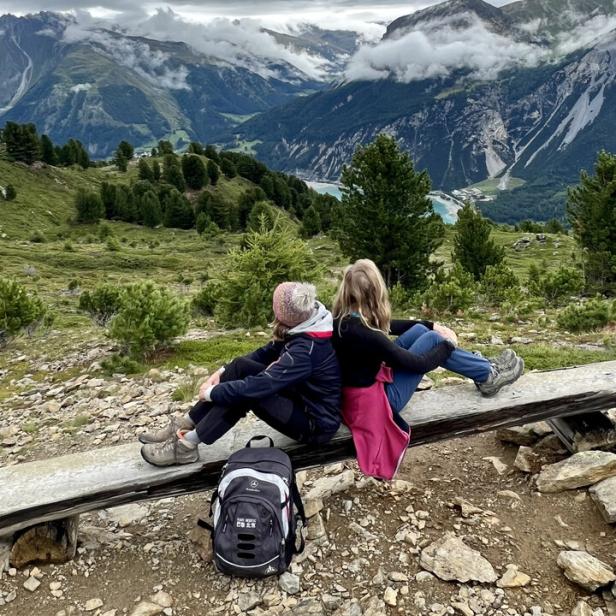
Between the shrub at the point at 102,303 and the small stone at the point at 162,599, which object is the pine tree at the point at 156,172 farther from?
the small stone at the point at 162,599

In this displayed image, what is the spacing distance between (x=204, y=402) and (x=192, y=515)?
4.81 feet

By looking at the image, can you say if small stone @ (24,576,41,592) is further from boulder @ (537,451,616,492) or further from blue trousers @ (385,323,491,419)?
boulder @ (537,451,616,492)

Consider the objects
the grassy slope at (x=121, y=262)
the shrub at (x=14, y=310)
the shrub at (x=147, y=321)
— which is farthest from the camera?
the shrub at (x=14, y=310)

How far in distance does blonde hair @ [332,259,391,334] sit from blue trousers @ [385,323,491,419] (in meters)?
0.57

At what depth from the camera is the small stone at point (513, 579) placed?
4.47m

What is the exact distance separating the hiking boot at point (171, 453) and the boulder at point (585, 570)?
3449 mm

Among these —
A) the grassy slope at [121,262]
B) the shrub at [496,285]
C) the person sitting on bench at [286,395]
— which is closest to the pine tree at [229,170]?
the grassy slope at [121,262]

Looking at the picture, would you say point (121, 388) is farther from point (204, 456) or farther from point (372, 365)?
point (372, 365)

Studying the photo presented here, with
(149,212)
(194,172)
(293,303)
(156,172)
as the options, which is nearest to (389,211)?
(293,303)

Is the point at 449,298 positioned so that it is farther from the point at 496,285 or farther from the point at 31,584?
the point at 31,584

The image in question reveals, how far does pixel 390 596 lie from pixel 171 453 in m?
2.35

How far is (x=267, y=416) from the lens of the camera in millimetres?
5145

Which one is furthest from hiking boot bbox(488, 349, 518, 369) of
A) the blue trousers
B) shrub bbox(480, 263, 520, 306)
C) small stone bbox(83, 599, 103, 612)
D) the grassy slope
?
shrub bbox(480, 263, 520, 306)

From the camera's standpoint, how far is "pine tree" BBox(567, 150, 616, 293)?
36094 millimetres
